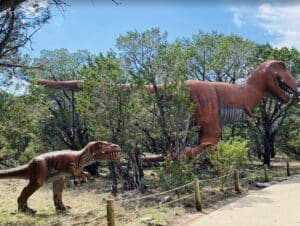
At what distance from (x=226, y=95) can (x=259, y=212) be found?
10.3 meters

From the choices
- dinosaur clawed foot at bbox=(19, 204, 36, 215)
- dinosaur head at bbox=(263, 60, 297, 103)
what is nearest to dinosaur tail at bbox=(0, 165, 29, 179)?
Answer: dinosaur clawed foot at bbox=(19, 204, 36, 215)

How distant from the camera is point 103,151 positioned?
11945 millimetres

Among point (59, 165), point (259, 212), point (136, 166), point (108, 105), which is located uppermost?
point (108, 105)

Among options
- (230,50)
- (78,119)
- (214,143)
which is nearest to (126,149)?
(214,143)

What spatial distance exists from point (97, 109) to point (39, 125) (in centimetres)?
826

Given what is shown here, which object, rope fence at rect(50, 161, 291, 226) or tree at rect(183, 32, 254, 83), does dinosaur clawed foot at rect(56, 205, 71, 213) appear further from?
tree at rect(183, 32, 254, 83)

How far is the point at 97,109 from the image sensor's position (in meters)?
15.4

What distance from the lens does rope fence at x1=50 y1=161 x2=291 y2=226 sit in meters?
9.07

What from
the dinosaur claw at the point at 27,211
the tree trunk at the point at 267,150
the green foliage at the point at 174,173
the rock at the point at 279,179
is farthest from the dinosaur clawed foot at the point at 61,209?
the tree trunk at the point at 267,150

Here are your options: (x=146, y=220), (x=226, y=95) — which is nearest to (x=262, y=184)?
(x=226, y=95)

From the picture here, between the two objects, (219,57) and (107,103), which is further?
(219,57)

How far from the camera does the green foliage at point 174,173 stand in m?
13.1

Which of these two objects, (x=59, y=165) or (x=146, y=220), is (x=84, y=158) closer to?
(x=59, y=165)

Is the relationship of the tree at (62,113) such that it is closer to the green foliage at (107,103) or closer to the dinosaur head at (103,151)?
the green foliage at (107,103)
